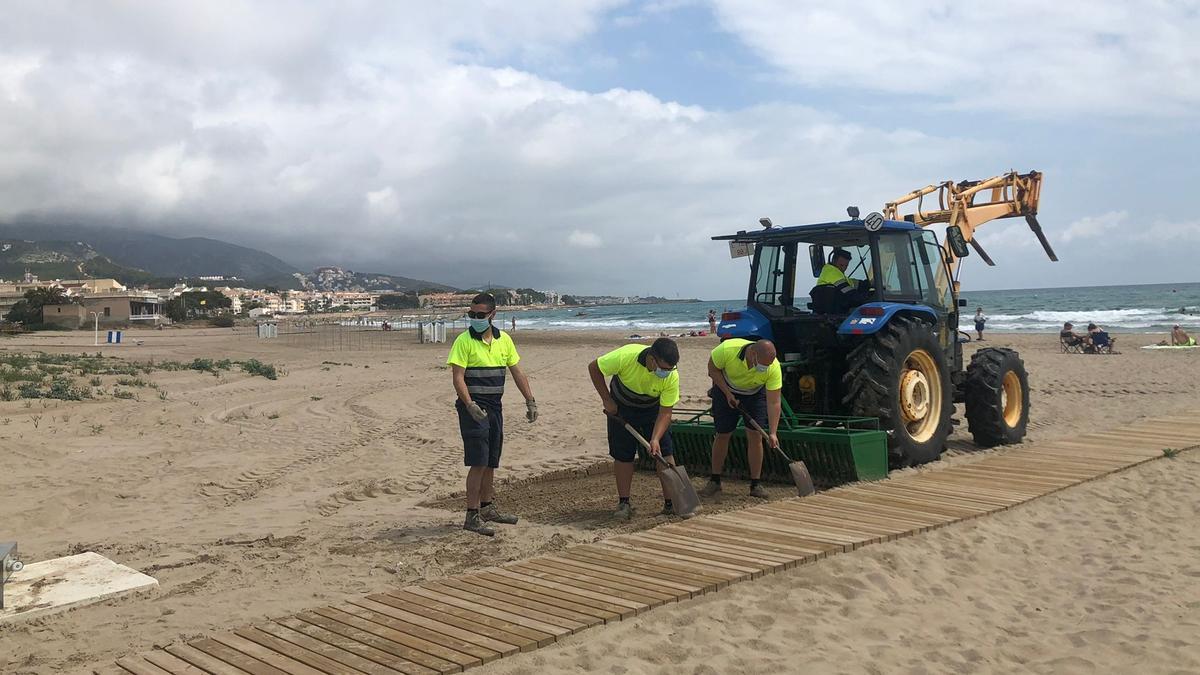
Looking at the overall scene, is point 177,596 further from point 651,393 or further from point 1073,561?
point 1073,561

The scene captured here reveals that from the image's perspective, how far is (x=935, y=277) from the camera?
28.4 ft

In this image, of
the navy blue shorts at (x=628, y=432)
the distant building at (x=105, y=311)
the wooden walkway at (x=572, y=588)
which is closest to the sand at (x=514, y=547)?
the wooden walkway at (x=572, y=588)

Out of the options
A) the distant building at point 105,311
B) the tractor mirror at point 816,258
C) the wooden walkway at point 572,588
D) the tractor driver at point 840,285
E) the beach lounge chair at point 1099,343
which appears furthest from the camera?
the distant building at point 105,311

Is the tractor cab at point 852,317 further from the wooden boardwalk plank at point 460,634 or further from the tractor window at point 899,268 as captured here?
the wooden boardwalk plank at point 460,634

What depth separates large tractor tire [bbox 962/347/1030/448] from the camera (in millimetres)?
8781

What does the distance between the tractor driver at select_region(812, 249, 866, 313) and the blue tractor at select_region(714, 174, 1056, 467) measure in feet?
0.04

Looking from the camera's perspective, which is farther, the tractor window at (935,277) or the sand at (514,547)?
the tractor window at (935,277)

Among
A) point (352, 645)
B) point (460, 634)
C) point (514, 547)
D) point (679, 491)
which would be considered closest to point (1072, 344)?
point (679, 491)

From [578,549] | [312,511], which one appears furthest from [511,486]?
[578,549]

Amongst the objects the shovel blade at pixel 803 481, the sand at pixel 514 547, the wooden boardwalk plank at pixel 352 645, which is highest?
the shovel blade at pixel 803 481

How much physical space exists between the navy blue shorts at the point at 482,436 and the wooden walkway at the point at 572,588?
0.98 meters

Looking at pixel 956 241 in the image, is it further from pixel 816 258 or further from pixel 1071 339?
pixel 1071 339

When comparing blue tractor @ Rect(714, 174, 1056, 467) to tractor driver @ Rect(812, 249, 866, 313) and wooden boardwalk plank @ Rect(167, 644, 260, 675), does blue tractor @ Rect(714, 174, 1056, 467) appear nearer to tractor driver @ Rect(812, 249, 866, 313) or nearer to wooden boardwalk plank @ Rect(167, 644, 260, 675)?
tractor driver @ Rect(812, 249, 866, 313)

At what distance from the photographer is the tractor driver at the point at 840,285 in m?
8.03
